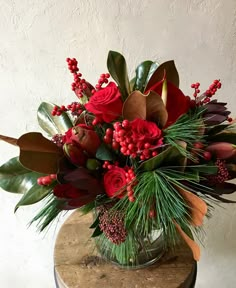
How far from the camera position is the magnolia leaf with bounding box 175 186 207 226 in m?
0.61

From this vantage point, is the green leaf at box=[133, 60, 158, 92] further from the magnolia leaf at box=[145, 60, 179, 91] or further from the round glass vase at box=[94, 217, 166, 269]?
the round glass vase at box=[94, 217, 166, 269]

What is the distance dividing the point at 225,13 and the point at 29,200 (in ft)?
2.11

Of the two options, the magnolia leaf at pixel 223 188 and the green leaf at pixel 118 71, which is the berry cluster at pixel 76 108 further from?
the magnolia leaf at pixel 223 188

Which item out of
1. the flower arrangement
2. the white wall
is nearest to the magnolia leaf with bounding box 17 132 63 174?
the flower arrangement

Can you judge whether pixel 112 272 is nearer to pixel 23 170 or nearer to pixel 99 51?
pixel 23 170

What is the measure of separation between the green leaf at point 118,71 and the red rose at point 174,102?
0.07m

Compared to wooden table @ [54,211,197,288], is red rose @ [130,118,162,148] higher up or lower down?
higher up

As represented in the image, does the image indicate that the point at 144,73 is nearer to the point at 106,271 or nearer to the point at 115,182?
the point at 115,182

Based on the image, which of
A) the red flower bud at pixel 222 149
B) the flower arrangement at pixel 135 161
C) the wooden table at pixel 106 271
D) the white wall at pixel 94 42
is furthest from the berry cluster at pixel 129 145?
the white wall at pixel 94 42

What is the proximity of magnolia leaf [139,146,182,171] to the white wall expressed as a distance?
17.3 inches

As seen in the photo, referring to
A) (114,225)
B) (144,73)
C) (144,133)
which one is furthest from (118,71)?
(114,225)

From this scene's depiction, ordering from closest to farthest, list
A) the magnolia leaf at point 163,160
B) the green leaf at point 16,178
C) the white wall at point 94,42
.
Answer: the magnolia leaf at point 163,160, the green leaf at point 16,178, the white wall at point 94,42

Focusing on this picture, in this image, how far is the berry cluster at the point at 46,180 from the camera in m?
0.66

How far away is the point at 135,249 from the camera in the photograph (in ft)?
2.52
